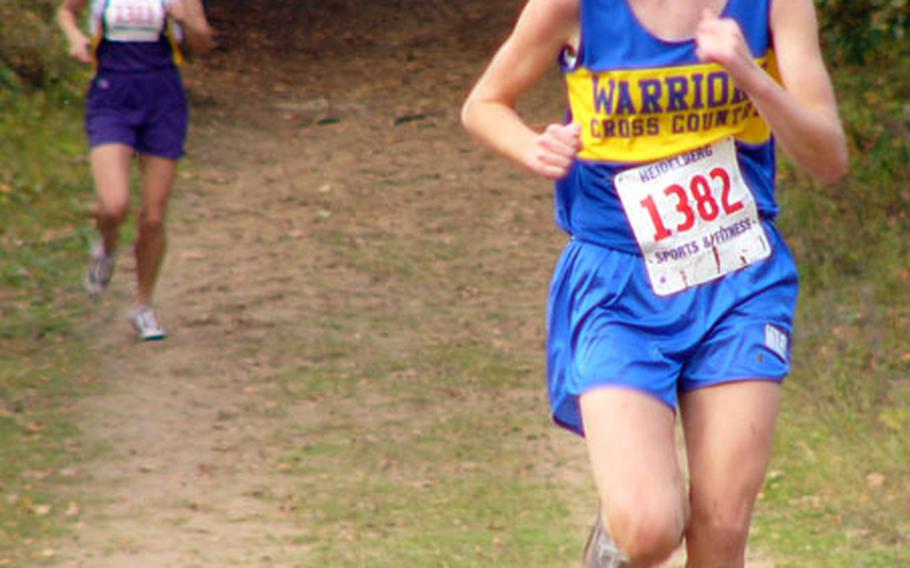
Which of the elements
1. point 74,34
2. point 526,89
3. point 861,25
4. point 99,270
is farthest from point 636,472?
point 861,25

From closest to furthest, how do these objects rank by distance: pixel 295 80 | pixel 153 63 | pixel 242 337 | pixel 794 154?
pixel 794 154, pixel 153 63, pixel 242 337, pixel 295 80

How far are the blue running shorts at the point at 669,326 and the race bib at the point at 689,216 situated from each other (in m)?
0.03

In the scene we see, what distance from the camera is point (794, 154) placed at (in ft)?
12.5

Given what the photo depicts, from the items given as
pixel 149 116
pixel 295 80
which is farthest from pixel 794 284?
pixel 295 80

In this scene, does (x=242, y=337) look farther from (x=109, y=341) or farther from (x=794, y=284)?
(x=794, y=284)

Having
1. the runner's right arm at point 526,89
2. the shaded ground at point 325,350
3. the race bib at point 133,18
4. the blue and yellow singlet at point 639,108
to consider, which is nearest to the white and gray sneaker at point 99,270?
the shaded ground at point 325,350

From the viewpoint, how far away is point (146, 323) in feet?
28.6

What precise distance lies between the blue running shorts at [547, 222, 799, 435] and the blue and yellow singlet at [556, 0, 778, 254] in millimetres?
90

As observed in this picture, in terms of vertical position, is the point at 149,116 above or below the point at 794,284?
below

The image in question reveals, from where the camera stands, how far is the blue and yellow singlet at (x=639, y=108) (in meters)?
3.91

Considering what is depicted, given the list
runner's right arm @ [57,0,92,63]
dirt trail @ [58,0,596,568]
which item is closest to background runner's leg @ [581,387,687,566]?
dirt trail @ [58,0,596,568]

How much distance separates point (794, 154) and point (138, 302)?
214 inches

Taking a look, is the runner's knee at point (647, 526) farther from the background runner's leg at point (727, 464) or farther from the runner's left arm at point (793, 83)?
the runner's left arm at point (793, 83)

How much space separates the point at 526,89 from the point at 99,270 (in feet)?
17.2
